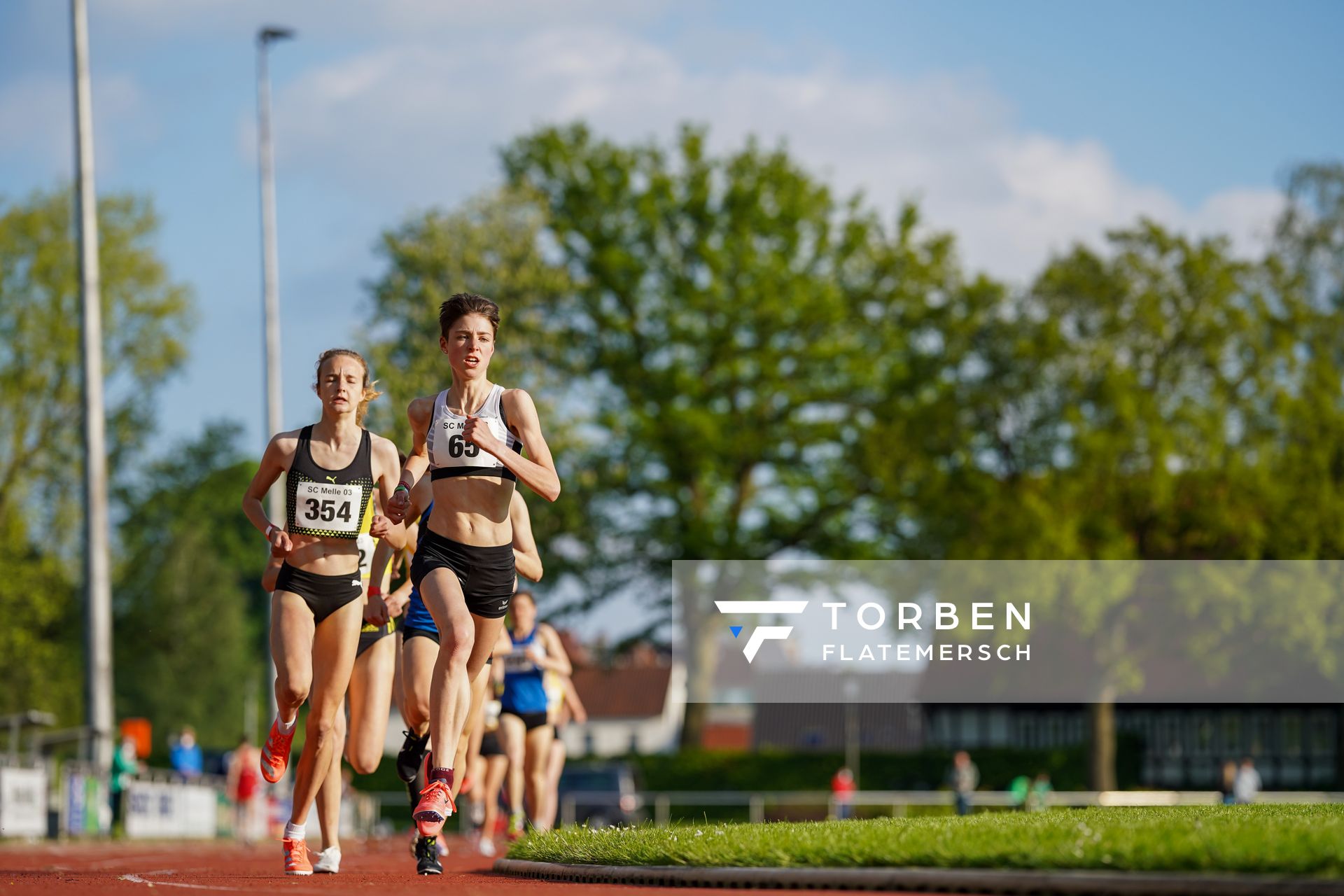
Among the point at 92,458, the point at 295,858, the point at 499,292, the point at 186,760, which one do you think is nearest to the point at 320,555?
the point at 295,858

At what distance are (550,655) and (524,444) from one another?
23.4ft

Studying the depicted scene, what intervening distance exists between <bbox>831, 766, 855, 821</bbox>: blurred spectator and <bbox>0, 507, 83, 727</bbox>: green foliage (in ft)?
67.7

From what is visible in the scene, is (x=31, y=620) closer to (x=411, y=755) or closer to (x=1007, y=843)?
(x=411, y=755)

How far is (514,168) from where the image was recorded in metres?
52.4

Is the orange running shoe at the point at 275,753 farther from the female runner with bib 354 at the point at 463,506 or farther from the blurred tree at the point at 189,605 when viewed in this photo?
the blurred tree at the point at 189,605

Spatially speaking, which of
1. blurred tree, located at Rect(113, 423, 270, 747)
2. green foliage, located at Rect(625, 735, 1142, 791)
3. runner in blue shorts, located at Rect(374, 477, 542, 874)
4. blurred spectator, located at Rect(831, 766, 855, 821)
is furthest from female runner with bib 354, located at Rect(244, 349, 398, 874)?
blurred tree, located at Rect(113, 423, 270, 747)

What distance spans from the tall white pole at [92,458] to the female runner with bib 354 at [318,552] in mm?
16756

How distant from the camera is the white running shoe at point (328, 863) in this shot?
10.1 m

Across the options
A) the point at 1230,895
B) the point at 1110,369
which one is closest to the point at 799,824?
the point at 1230,895

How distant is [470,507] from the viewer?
9328mm

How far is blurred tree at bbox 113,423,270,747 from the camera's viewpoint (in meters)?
81.2

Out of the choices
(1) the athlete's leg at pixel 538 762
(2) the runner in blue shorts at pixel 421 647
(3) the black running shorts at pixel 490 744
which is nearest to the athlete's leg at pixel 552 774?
(1) the athlete's leg at pixel 538 762

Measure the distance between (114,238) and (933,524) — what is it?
26243 millimetres

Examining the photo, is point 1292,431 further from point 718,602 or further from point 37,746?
point 37,746
